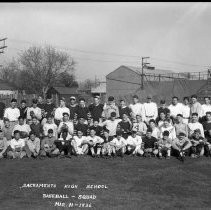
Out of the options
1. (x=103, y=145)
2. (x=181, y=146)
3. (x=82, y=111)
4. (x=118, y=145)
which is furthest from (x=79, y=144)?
(x=181, y=146)

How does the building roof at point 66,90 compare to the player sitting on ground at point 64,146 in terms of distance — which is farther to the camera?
the building roof at point 66,90

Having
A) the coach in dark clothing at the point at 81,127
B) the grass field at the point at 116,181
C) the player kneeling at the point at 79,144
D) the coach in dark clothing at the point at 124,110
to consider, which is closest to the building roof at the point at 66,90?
the coach in dark clothing at the point at 124,110

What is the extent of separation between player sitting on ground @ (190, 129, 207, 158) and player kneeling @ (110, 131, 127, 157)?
214cm

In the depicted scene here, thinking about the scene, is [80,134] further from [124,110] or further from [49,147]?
[124,110]

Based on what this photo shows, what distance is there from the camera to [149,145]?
1188cm

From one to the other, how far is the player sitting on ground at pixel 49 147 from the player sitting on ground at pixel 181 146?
3679 mm

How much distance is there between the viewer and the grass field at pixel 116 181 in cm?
668

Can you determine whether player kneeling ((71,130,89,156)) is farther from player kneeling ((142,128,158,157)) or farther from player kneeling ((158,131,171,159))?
player kneeling ((158,131,171,159))

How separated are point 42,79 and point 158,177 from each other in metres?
61.1

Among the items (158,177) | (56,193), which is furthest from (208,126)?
(56,193)

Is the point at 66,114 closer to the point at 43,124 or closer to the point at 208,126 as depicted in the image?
the point at 43,124

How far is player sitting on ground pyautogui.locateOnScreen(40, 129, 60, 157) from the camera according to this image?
11586mm

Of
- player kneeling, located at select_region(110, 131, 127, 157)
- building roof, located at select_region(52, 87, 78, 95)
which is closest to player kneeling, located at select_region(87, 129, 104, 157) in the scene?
player kneeling, located at select_region(110, 131, 127, 157)

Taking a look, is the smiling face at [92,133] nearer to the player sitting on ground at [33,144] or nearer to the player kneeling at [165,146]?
the player sitting on ground at [33,144]
